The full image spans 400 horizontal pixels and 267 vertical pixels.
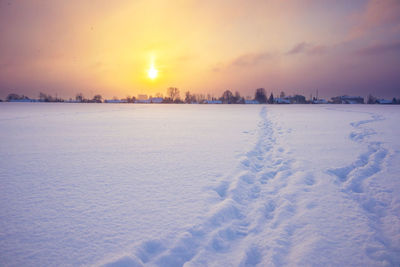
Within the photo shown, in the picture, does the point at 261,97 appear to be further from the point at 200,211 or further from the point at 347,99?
the point at 200,211

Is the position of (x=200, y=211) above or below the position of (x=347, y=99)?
below

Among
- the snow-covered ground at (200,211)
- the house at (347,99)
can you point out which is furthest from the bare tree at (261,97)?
the snow-covered ground at (200,211)

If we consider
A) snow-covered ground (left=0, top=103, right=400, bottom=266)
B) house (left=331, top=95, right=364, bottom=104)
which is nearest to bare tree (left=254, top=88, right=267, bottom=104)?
house (left=331, top=95, right=364, bottom=104)

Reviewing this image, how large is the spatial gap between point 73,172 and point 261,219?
3.11 meters

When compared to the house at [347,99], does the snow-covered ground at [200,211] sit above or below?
below

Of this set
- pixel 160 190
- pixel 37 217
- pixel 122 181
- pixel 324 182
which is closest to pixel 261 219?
pixel 160 190

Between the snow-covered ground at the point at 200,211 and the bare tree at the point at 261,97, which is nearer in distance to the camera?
the snow-covered ground at the point at 200,211

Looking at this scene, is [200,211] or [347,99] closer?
[200,211]

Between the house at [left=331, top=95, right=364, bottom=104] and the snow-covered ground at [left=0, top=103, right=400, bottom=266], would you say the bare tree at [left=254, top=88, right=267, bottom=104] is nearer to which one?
the house at [left=331, top=95, right=364, bottom=104]

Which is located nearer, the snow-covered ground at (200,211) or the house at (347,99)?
the snow-covered ground at (200,211)

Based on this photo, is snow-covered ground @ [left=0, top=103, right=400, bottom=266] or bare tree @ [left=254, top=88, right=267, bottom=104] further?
bare tree @ [left=254, top=88, right=267, bottom=104]

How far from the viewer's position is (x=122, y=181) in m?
3.24

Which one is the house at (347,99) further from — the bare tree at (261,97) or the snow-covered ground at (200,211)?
the snow-covered ground at (200,211)

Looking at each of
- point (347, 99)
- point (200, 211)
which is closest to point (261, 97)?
point (347, 99)
